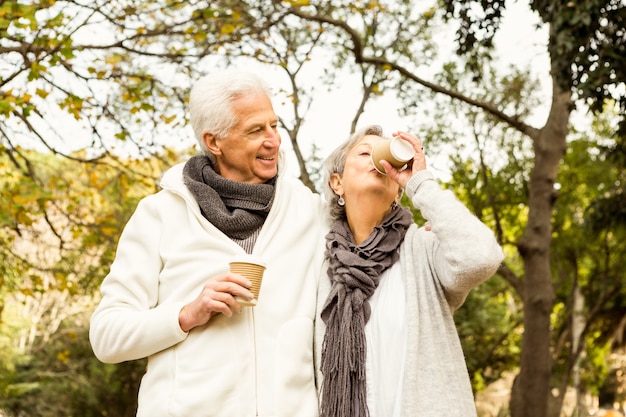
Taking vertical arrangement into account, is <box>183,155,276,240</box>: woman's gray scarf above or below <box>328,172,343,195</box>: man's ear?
below

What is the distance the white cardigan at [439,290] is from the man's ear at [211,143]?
2.29 ft

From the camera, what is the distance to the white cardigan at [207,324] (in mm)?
2287

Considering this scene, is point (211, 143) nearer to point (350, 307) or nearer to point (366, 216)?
point (366, 216)

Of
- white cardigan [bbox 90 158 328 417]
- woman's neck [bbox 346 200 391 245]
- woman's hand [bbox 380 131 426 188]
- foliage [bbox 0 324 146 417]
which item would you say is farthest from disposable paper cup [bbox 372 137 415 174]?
foliage [bbox 0 324 146 417]

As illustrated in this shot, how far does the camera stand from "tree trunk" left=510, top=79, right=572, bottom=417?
31.4 feet

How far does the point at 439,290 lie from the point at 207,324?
709 millimetres

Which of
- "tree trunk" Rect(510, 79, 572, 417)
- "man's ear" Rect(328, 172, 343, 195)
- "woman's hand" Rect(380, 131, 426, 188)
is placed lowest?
"woman's hand" Rect(380, 131, 426, 188)

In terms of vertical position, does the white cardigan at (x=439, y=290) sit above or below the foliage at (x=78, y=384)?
below

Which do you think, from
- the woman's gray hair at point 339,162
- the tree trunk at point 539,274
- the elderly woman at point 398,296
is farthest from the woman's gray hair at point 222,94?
the tree trunk at point 539,274

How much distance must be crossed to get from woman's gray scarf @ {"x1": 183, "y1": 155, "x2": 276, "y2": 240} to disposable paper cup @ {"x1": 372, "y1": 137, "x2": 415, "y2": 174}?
411 millimetres

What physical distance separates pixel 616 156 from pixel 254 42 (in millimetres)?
3956

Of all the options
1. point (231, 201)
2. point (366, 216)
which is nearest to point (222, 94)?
point (231, 201)

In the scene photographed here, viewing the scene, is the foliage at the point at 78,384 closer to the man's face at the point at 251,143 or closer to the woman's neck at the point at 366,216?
the man's face at the point at 251,143

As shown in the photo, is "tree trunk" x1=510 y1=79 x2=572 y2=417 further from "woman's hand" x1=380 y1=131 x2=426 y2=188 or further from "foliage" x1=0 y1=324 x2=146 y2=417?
"foliage" x1=0 y1=324 x2=146 y2=417
